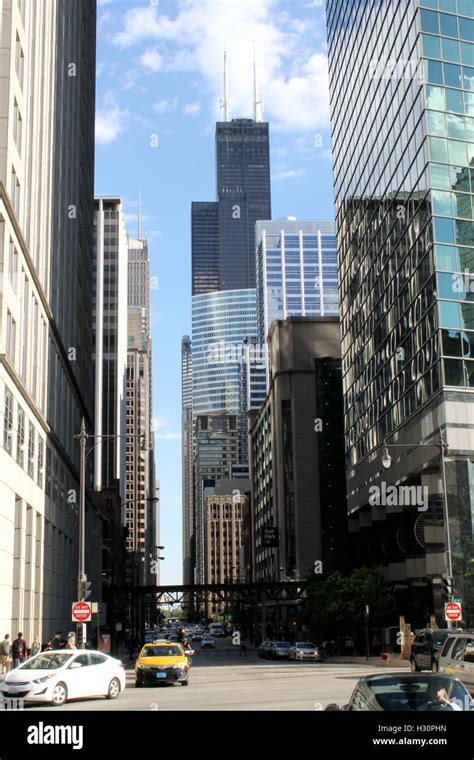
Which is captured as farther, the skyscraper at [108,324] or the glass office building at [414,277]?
the skyscraper at [108,324]

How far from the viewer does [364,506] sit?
3113 inches

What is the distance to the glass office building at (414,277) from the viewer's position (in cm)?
5656

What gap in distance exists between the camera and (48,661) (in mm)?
21109

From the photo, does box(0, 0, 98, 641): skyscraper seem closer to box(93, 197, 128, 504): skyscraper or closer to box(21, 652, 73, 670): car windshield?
box(21, 652, 73, 670): car windshield

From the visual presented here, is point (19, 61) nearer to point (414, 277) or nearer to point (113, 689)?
point (414, 277)

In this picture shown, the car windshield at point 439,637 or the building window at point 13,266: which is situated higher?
the building window at point 13,266

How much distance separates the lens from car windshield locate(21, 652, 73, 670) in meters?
20.8

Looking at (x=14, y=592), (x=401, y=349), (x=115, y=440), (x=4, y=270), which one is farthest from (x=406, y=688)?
(x=115, y=440)

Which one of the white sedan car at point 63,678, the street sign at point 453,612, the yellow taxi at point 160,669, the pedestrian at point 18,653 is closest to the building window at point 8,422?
the pedestrian at point 18,653

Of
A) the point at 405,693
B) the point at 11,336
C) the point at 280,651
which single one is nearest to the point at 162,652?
the point at 11,336

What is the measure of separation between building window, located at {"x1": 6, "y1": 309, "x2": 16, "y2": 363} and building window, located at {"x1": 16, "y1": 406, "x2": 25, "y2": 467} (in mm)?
3646

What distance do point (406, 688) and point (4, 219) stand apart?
111ft

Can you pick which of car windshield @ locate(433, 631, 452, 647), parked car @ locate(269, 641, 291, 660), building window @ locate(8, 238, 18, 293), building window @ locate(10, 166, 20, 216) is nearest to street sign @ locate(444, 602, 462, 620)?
car windshield @ locate(433, 631, 452, 647)

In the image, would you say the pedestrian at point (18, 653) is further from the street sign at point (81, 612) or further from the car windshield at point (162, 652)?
the car windshield at point (162, 652)
